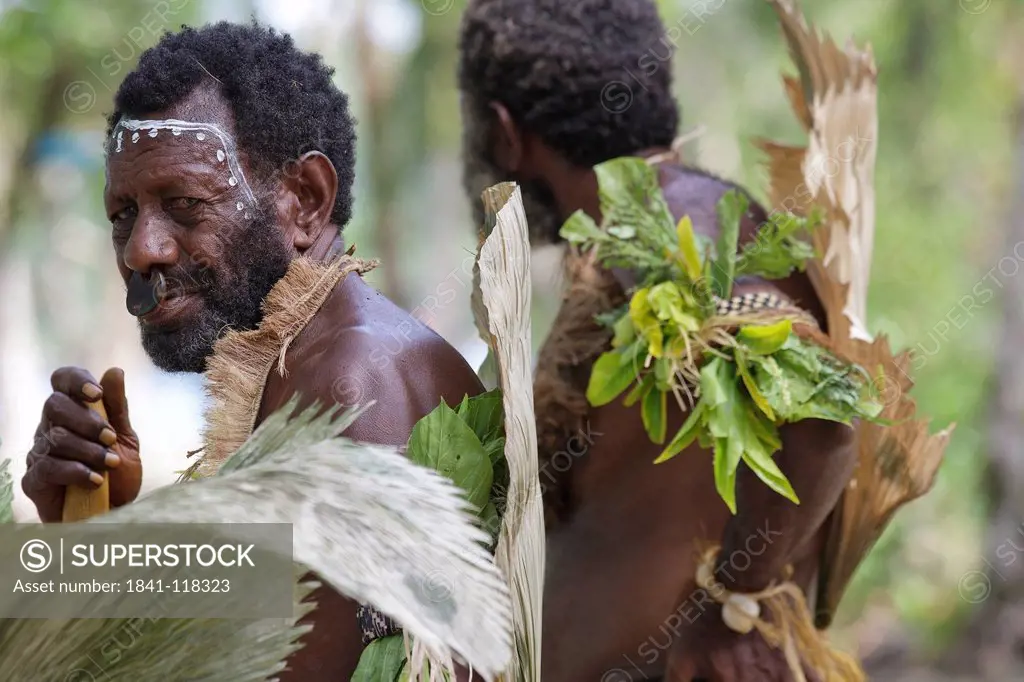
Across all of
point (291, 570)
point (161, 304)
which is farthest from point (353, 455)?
point (161, 304)

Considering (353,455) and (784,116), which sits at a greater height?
(784,116)

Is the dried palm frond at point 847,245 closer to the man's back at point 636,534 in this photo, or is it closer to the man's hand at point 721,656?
the man's back at point 636,534

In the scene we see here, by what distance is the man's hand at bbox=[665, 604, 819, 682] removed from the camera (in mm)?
2111

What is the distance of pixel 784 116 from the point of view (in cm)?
872

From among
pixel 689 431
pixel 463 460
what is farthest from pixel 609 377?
pixel 463 460

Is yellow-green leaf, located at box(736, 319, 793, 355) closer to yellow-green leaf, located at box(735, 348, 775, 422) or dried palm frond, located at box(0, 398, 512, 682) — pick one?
yellow-green leaf, located at box(735, 348, 775, 422)

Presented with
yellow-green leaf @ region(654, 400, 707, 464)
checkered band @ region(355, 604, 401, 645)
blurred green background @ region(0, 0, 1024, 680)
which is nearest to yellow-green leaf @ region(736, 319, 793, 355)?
yellow-green leaf @ region(654, 400, 707, 464)

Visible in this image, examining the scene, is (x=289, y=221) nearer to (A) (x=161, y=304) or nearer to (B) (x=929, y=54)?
(A) (x=161, y=304)

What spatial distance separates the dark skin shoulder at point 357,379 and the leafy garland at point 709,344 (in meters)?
0.55

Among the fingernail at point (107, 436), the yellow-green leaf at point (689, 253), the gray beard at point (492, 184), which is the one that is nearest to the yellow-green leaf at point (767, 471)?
the yellow-green leaf at point (689, 253)

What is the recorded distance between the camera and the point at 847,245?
7.59 feet

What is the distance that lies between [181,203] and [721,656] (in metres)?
1.34

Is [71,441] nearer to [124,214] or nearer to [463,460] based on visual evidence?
[124,214]

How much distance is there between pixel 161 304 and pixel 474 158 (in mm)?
1357
